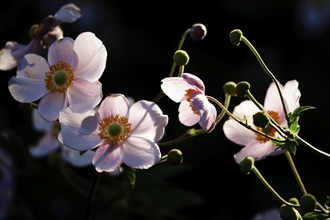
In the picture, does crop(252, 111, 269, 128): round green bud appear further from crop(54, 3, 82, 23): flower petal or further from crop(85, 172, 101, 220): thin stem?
crop(54, 3, 82, 23): flower petal

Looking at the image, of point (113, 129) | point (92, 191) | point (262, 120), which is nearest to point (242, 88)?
point (262, 120)

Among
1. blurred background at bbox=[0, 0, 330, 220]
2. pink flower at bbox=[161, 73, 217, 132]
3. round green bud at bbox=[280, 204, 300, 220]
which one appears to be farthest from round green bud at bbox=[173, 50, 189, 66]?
blurred background at bbox=[0, 0, 330, 220]

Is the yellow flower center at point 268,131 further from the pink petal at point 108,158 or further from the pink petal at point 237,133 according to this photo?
the pink petal at point 108,158

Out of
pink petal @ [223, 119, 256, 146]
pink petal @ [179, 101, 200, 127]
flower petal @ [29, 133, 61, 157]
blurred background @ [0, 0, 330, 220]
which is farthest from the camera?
blurred background @ [0, 0, 330, 220]

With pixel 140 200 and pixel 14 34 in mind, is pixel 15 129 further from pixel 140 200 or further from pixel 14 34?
pixel 140 200

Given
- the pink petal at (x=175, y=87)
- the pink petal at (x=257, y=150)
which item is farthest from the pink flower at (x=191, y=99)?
the pink petal at (x=257, y=150)

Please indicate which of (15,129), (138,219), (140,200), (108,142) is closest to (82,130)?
(108,142)

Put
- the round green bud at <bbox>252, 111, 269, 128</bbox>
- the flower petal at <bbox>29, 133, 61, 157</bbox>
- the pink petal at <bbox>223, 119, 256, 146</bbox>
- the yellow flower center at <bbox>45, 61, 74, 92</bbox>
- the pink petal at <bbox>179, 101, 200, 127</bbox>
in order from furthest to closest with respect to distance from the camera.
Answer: the flower petal at <bbox>29, 133, 61, 157</bbox> → the pink petal at <bbox>223, 119, 256, 146</bbox> → the yellow flower center at <bbox>45, 61, 74, 92</bbox> → the pink petal at <bbox>179, 101, 200, 127</bbox> → the round green bud at <bbox>252, 111, 269, 128</bbox>
